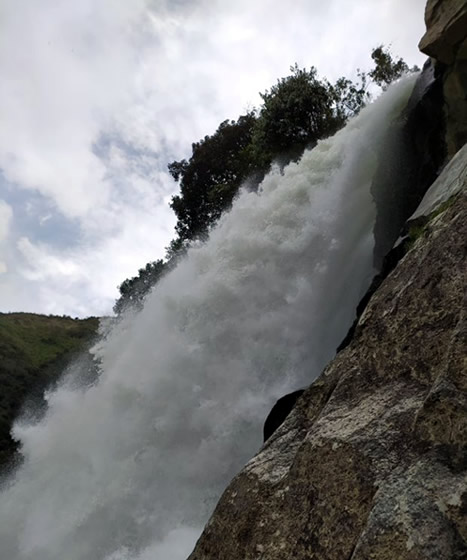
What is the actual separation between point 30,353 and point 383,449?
Result: 125ft

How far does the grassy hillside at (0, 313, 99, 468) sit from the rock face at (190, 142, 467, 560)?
16.3 meters

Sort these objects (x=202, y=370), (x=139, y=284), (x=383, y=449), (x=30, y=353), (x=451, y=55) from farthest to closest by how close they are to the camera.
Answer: (x=30, y=353), (x=139, y=284), (x=451, y=55), (x=202, y=370), (x=383, y=449)

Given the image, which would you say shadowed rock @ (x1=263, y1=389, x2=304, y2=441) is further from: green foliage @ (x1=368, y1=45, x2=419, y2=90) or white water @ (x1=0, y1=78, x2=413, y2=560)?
green foliage @ (x1=368, y1=45, x2=419, y2=90)

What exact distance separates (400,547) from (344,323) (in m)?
9.15

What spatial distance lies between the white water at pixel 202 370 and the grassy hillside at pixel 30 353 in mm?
7446

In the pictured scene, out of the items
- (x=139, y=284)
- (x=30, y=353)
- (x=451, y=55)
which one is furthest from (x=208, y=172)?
(x=30, y=353)

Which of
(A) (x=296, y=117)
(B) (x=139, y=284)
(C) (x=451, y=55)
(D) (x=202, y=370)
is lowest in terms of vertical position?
(D) (x=202, y=370)

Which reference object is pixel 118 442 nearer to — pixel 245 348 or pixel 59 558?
pixel 59 558

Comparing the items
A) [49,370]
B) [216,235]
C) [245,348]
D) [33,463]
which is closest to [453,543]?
[245,348]

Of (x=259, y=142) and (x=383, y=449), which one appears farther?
(x=259, y=142)

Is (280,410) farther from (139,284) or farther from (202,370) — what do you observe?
(139,284)

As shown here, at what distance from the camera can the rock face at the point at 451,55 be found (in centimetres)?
1077

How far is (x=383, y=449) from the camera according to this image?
3023 mm

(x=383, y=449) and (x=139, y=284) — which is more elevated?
(x=139, y=284)
